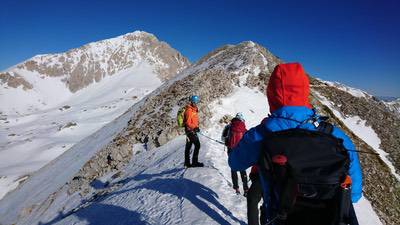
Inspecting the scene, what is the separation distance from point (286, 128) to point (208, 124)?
65.4 feet

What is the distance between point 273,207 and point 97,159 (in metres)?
24.1

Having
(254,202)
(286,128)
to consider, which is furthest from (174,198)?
(286,128)

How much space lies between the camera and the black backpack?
12.9 ft

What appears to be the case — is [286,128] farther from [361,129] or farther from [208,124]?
[361,129]

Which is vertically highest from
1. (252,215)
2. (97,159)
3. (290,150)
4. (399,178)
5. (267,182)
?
(290,150)

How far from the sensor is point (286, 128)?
14.4ft

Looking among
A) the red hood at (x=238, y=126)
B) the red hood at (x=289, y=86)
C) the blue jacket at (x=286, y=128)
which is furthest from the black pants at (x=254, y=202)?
the red hood at (x=238, y=126)

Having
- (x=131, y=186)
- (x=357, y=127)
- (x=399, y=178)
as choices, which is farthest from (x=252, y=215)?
(x=357, y=127)

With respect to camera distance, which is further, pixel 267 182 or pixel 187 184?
pixel 187 184

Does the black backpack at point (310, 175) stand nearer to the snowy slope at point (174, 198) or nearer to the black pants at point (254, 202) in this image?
the black pants at point (254, 202)

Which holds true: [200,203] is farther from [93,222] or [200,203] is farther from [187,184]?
[93,222]

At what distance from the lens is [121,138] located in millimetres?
27531

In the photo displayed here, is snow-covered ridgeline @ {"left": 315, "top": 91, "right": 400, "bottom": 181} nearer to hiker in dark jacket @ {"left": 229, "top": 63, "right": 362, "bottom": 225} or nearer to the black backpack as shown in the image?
hiker in dark jacket @ {"left": 229, "top": 63, "right": 362, "bottom": 225}

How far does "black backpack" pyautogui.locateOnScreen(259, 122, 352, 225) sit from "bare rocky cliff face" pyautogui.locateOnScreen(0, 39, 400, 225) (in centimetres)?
1671
